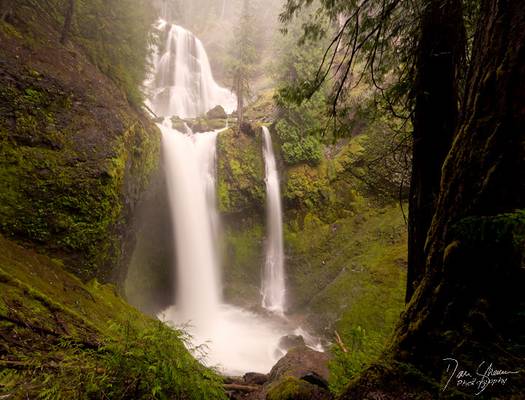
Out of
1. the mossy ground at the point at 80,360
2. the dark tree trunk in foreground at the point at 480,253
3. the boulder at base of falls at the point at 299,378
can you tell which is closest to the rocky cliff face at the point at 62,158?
the mossy ground at the point at 80,360

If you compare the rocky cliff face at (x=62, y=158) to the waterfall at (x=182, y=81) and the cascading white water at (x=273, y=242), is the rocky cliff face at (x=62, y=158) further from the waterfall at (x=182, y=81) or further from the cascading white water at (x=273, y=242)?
the waterfall at (x=182, y=81)

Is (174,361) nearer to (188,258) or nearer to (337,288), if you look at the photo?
(337,288)

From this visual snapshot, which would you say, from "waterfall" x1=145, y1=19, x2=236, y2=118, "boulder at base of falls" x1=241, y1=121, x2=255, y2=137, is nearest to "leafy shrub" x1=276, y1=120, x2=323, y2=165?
"boulder at base of falls" x1=241, y1=121, x2=255, y2=137

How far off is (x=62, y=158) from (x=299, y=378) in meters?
7.05

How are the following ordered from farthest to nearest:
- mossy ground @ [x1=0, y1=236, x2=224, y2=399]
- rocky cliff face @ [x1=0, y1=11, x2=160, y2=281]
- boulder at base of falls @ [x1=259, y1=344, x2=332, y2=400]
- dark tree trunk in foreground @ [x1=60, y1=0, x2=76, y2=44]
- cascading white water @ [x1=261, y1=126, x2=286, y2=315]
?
cascading white water @ [x1=261, y1=126, x2=286, y2=315] → dark tree trunk in foreground @ [x1=60, y1=0, x2=76, y2=44] → rocky cliff face @ [x1=0, y1=11, x2=160, y2=281] → boulder at base of falls @ [x1=259, y1=344, x2=332, y2=400] → mossy ground @ [x1=0, y1=236, x2=224, y2=399]

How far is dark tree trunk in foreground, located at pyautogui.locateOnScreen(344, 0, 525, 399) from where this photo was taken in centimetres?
166

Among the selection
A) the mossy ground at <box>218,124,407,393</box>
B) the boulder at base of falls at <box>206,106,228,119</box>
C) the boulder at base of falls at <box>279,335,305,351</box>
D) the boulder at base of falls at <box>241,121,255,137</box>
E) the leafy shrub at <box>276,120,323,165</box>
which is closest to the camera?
the boulder at base of falls at <box>279,335,305,351</box>

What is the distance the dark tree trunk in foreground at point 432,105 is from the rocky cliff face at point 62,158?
22.1 feet

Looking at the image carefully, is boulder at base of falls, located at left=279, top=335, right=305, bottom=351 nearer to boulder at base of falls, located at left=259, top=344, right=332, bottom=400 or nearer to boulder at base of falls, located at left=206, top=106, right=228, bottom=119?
boulder at base of falls, located at left=259, top=344, right=332, bottom=400

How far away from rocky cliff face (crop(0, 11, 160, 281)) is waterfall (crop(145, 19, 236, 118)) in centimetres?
2207

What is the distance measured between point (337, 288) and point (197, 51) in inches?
1465

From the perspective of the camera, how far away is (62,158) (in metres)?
6.86

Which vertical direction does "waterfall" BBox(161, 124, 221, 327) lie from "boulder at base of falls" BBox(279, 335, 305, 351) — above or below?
above

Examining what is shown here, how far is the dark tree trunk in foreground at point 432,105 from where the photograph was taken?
9.62ft
